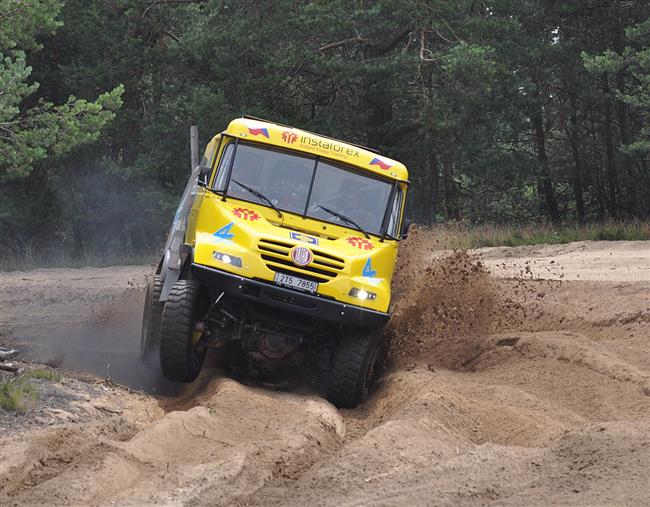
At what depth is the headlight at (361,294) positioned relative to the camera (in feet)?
33.2

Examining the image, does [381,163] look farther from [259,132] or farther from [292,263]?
[292,263]

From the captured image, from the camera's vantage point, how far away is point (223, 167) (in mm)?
11062

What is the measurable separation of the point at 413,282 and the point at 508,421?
4.96m

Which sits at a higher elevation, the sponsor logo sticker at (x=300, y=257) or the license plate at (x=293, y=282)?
the sponsor logo sticker at (x=300, y=257)

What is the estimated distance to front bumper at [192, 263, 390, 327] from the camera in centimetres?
995

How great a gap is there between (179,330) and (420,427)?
2.95 metres

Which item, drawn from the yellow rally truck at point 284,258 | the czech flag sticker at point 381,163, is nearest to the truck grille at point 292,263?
the yellow rally truck at point 284,258

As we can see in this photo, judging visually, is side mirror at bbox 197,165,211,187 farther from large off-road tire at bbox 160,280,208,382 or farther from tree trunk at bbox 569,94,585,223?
tree trunk at bbox 569,94,585,223

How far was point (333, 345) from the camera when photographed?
34.8 ft

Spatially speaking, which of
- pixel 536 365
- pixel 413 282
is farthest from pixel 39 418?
pixel 413 282

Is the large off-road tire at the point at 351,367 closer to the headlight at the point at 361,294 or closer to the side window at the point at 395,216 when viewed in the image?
the headlight at the point at 361,294

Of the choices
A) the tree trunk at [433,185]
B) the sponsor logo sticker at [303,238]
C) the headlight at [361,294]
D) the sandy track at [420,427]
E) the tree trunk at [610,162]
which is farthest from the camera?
the tree trunk at [610,162]

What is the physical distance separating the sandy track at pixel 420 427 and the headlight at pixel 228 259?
1126mm

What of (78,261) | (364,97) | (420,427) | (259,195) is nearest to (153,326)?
(259,195)
